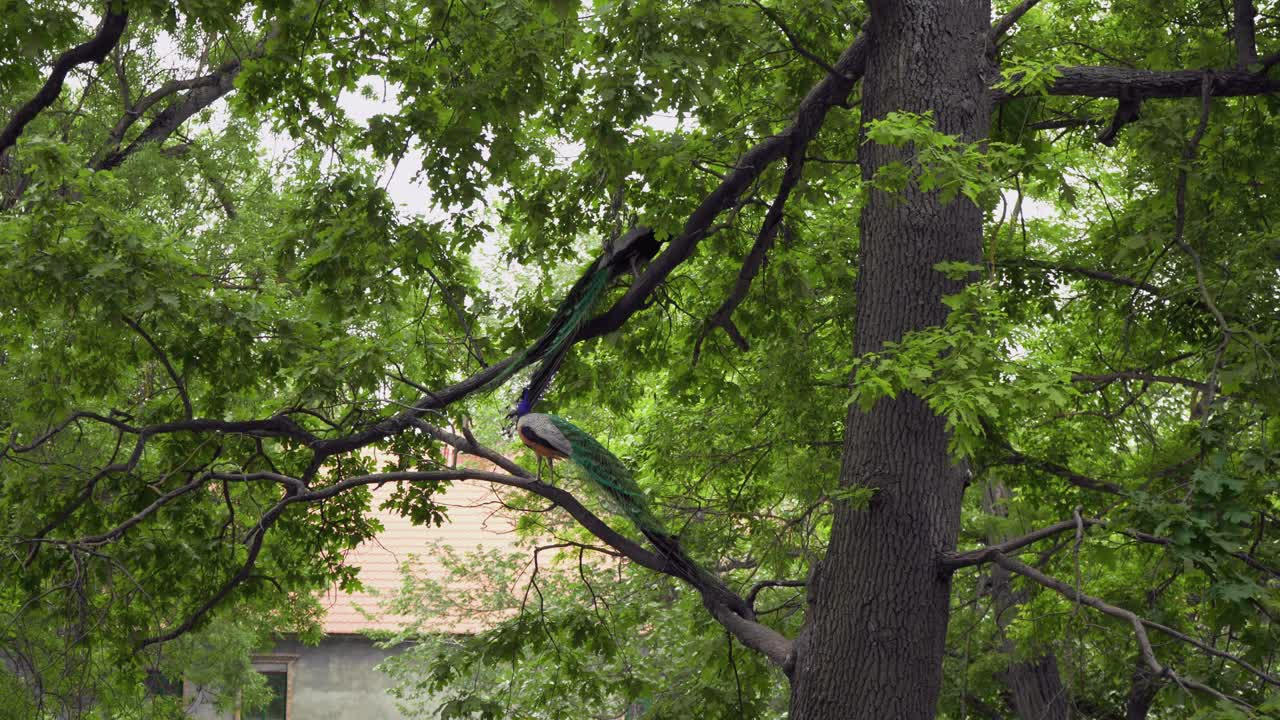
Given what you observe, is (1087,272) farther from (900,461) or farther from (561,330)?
(561,330)

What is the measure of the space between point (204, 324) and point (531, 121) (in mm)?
2473

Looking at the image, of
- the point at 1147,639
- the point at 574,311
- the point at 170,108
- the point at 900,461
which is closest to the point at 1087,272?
the point at 900,461

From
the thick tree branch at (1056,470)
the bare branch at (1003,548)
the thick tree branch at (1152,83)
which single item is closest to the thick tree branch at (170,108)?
the thick tree branch at (1056,470)

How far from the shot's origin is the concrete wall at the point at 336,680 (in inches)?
695

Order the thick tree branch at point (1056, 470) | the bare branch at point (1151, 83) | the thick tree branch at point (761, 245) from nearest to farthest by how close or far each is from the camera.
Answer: the bare branch at point (1151, 83) < the thick tree branch at point (1056, 470) < the thick tree branch at point (761, 245)

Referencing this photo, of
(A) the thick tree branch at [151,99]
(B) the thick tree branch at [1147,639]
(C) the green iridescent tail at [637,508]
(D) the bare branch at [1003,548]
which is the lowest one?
(B) the thick tree branch at [1147,639]

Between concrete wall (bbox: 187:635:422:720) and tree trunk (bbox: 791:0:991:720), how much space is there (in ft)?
43.8

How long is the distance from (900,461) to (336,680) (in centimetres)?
1414

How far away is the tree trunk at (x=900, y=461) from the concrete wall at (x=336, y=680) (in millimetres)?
13365

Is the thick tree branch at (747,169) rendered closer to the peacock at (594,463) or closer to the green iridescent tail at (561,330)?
the green iridescent tail at (561,330)

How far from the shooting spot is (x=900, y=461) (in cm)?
534

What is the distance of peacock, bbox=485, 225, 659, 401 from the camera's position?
6285mm

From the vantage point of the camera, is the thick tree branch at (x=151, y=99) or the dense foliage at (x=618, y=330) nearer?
the dense foliage at (x=618, y=330)

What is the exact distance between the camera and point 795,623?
918 cm
